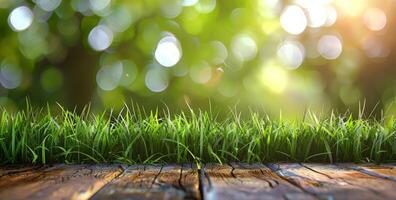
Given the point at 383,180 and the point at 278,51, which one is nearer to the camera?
the point at 383,180

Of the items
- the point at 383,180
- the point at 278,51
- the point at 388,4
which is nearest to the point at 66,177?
the point at 383,180

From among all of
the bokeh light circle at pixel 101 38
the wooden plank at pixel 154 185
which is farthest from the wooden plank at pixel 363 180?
the bokeh light circle at pixel 101 38

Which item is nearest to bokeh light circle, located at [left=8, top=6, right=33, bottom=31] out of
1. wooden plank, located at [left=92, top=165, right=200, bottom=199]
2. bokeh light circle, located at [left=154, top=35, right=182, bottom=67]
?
bokeh light circle, located at [left=154, top=35, right=182, bottom=67]

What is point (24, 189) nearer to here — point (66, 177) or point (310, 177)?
point (66, 177)

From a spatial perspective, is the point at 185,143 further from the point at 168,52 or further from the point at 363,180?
the point at 168,52

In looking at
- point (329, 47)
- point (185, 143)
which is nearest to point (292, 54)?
point (329, 47)

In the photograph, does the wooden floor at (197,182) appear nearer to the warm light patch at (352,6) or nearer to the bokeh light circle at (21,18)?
the bokeh light circle at (21,18)

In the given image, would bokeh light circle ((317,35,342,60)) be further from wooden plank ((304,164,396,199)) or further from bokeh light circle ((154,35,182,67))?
wooden plank ((304,164,396,199))
